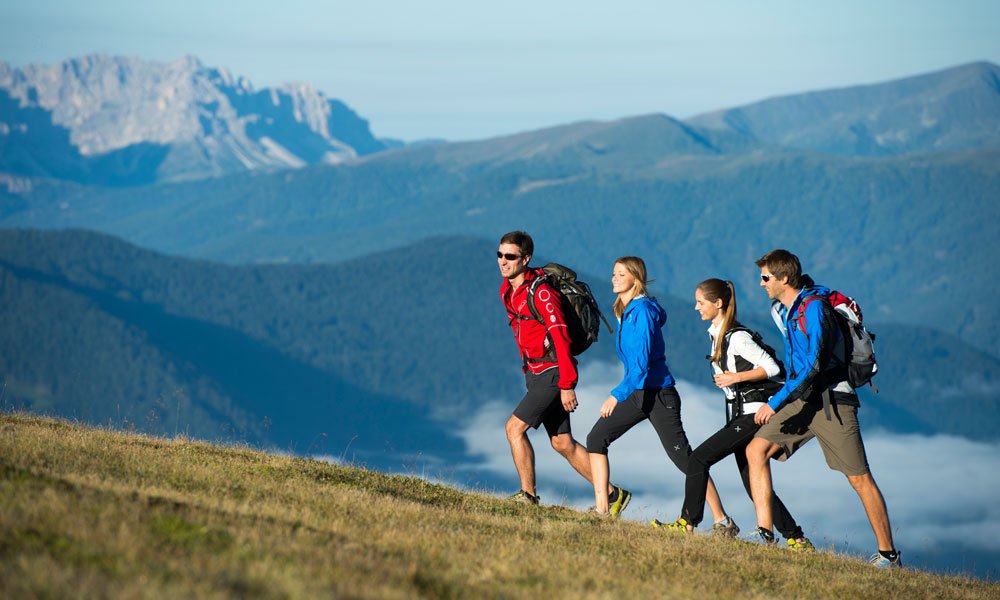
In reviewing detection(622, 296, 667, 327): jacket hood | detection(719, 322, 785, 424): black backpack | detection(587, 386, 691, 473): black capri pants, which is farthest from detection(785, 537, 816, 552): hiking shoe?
detection(622, 296, 667, 327): jacket hood

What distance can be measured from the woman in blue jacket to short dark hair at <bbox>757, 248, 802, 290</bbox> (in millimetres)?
1019

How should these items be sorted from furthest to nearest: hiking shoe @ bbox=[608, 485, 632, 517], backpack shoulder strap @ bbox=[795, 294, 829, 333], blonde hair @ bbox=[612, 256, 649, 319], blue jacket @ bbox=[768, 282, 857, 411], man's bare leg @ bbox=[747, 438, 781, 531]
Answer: hiking shoe @ bbox=[608, 485, 632, 517] < blonde hair @ bbox=[612, 256, 649, 319] < man's bare leg @ bbox=[747, 438, 781, 531] < backpack shoulder strap @ bbox=[795, 294, 829, 333] < blue jacket @ bbox=[768, 282, 857, 411]

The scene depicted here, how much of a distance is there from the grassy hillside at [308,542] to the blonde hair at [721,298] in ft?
5.60

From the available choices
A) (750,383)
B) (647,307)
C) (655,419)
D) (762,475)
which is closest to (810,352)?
(750,383)

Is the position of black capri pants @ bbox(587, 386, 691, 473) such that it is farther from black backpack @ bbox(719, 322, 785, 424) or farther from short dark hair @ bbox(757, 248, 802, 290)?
short dark hair @ bbox(757, 248, 802, 290)

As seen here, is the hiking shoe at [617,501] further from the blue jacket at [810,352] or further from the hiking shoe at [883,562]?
the hiking shoe at [883,562]

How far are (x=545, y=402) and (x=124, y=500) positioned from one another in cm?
435

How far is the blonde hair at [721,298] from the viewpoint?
10695 millimetres

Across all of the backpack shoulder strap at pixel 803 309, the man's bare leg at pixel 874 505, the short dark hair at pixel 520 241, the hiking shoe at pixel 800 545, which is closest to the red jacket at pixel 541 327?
the short dark hair at pixel 520 241

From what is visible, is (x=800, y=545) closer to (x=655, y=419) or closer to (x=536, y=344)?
(x=655, y=419)

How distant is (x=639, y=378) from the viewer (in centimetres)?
1074

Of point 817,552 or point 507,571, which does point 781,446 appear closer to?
point 817,552

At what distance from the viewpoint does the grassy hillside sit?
6457 millimetres

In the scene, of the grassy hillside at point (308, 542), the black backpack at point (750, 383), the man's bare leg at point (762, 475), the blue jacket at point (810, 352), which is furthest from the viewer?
the man's bare leg at point (762, 475)
